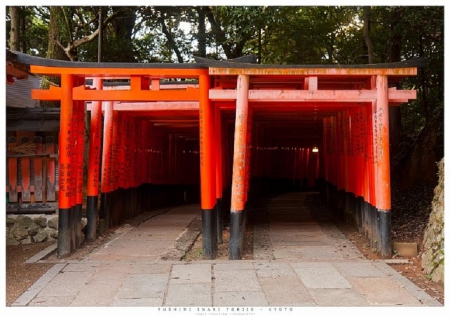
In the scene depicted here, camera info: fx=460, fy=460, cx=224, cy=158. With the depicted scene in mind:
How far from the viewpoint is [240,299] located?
209 inches

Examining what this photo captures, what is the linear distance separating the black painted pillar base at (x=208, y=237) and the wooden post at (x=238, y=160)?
378 mm

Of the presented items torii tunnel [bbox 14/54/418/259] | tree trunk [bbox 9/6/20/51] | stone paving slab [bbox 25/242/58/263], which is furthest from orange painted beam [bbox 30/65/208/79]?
tree trunk [bbox 9/6/20/51]

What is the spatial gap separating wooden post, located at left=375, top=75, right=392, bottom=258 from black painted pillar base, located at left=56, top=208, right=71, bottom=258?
5330mm

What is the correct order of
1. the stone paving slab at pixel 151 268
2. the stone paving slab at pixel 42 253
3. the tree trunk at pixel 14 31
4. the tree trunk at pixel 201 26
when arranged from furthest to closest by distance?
the tree trunk at pixel 201 26 → the tree trunk at pixel 14 31 → the stone paving slab at pixel 42 253 → the stone paving slab at pixel 151 268

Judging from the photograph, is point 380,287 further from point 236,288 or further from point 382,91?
point 382,91

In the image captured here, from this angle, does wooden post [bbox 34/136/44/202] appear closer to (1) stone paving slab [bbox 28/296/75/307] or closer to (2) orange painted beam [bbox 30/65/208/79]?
(2) orange painted beam [bbox 30/65/208/79]

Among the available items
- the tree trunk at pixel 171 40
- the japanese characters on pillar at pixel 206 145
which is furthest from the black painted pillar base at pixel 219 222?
the tree trunk at pixel 171 40

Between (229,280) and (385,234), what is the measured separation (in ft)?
10.1

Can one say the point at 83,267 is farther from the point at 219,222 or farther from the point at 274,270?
the point at 219,222

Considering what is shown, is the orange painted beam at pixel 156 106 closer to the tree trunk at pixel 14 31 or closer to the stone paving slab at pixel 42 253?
the stone paving slab at pixel 42 253

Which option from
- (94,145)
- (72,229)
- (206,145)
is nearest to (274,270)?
(206,145)

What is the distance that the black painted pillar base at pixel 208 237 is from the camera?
775 cm

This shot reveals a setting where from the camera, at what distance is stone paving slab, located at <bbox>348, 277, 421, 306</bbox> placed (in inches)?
203

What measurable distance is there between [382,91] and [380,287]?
3438mm
